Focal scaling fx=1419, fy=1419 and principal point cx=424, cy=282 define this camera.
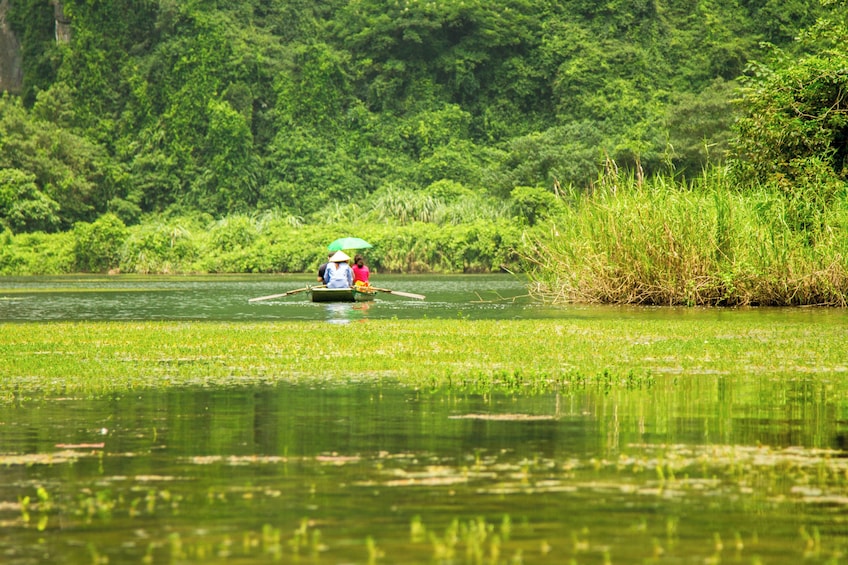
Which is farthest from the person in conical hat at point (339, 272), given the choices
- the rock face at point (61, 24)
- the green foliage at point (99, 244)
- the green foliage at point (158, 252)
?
the rock face at point (61, 24)

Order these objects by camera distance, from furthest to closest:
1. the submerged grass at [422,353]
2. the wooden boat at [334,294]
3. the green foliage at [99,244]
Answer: the green foliage at [99,244] → the wooden boat at [334,294] → the submerged grass at [422,353]

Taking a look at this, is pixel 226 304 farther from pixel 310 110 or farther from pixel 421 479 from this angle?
pixel 310 110

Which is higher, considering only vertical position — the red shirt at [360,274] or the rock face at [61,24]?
the rock face at [61,24]

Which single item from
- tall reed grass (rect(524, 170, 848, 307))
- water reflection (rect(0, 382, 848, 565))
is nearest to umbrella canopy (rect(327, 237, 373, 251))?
tall reed grass (rect(524, 170, 848, 307))

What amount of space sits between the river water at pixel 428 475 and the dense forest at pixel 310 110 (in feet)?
171

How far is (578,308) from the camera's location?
92.1 ft

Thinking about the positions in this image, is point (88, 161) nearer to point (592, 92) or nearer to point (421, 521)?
point (592, 92)

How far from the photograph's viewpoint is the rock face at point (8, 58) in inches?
3223

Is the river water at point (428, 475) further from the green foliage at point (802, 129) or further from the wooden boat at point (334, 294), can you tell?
the wooden boat at point (334, 294)

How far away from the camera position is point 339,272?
3219 cm

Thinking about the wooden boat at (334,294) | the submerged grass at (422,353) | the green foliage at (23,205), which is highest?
the green foliage at (23,205)

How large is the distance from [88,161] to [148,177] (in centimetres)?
375

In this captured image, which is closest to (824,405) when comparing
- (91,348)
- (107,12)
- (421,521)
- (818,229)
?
(421,521)

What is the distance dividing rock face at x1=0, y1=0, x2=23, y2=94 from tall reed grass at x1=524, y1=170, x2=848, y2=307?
59631 millimetres
